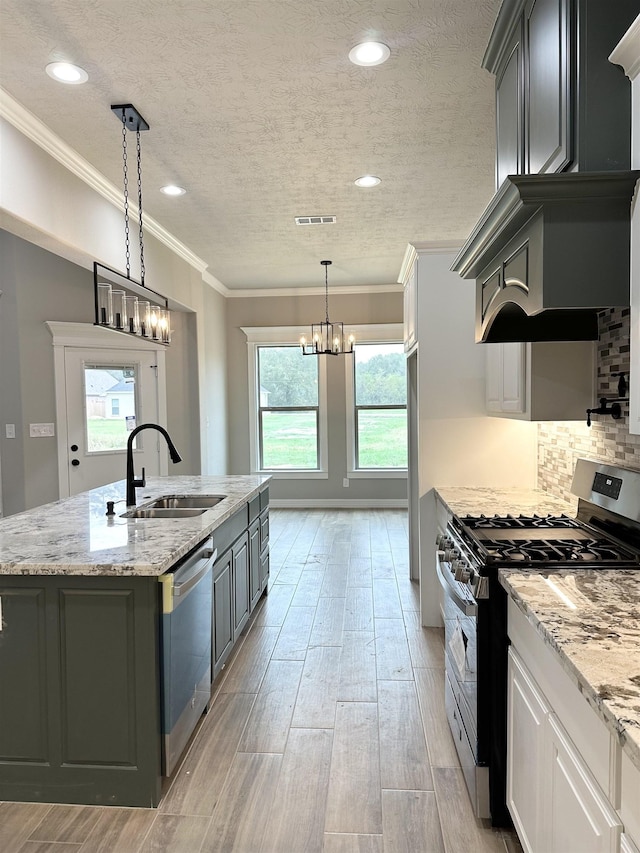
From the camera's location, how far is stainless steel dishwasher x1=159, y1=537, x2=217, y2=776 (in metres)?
2.11

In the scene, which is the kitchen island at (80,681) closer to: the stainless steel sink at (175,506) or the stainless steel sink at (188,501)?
the stainless steel sink at (175,506)

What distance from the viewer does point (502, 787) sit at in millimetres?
1946

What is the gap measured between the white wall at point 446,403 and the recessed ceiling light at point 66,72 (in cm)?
216

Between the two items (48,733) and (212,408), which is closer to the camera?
(48,733)

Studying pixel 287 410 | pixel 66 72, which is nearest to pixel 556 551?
pixel 66 72

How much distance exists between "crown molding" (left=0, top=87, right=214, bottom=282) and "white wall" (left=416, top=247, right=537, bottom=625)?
212cm

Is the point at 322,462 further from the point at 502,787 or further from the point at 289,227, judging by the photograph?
the point at 502,787

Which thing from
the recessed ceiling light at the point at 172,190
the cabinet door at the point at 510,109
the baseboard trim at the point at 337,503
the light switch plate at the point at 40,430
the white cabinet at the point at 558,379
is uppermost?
the recessed ceiling light at the point at 172,190

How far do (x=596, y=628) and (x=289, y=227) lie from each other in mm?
4200

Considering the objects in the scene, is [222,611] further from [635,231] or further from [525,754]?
[635,231]

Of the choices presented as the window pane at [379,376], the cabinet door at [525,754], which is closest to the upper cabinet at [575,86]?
the cabinet door at [525,754]

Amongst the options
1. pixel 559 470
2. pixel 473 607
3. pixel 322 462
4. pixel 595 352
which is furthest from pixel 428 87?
pixel 322 462

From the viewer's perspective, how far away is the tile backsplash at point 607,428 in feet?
7.31

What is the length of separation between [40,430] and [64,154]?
9.88 ft
